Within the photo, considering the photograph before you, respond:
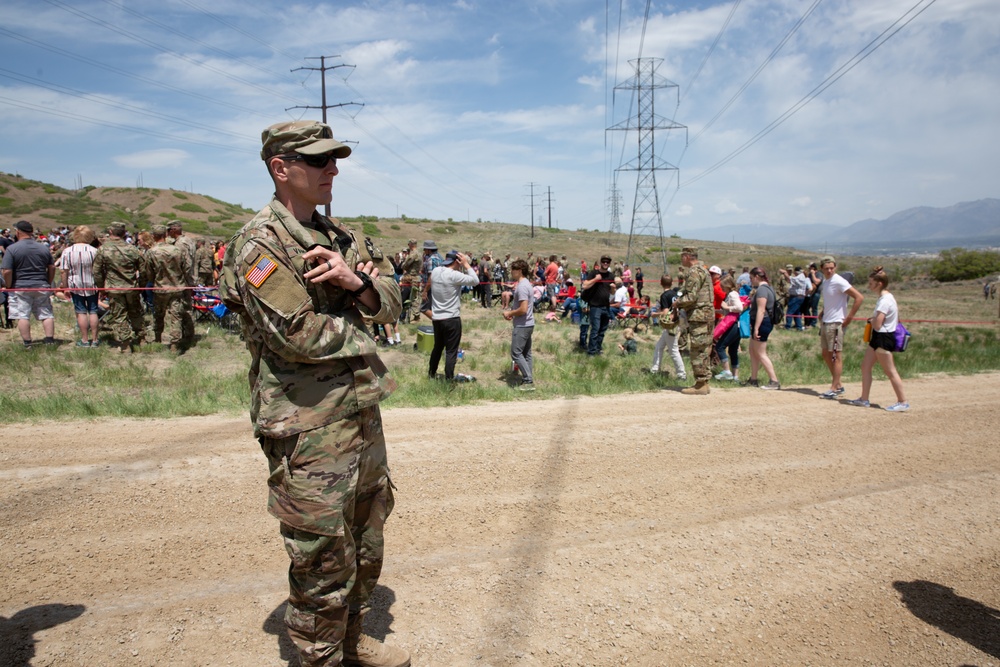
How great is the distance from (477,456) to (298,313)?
390 centimetres

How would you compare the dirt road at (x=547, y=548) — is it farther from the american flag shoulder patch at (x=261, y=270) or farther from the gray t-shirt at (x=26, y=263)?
the gray t-shirt at (x=26, y=263)

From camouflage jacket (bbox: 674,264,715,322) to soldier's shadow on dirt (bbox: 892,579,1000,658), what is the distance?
5785 millimetres

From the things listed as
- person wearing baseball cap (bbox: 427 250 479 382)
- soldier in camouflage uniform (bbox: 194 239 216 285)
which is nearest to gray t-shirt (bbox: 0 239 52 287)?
soldier in camouflage uniform (bbox: 194 239 216 285)

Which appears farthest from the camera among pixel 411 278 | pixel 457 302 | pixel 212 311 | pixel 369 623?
pixel 411 278

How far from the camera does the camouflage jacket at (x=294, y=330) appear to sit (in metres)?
2.43

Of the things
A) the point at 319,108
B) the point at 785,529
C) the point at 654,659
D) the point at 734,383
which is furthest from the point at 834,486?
the point at 319,108

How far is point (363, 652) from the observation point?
9.82 ft

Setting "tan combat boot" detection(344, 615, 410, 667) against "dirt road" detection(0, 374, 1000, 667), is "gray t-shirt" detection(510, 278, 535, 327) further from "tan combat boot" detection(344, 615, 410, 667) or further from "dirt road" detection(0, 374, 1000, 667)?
"tan combat boot" detection(344, 615, 410, 667)

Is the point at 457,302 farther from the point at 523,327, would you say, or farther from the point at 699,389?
the point at 699,389

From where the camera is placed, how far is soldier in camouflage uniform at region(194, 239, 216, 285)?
49.6 feet

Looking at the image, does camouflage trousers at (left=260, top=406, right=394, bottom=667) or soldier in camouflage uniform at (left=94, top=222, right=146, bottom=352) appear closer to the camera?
camouflage trousers at (left=260, top=406, right=394, bottom=667)

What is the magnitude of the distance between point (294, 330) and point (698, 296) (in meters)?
8.15

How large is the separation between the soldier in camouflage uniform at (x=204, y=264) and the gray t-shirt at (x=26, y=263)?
11.5 feet

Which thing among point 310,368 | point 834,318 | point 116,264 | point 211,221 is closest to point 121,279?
point 116,264
